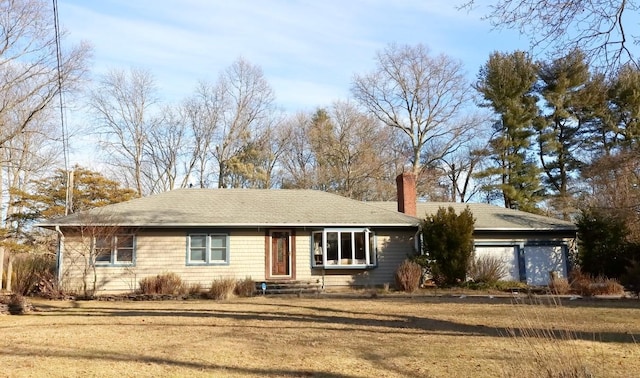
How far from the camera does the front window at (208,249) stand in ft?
67.2

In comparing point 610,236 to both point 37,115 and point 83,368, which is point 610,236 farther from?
point 37,115

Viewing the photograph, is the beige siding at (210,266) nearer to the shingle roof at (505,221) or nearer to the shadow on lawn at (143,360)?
the shingle roof at (505,221)

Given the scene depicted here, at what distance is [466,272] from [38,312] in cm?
1460


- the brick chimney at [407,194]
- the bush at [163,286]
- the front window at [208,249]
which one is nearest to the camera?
the bush at [163,286]

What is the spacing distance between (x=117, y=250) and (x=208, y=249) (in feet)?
11.1

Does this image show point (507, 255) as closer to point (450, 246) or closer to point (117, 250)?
point (450, 246)

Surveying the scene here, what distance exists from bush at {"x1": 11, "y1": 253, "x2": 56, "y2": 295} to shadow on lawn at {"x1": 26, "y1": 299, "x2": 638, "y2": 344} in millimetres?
3900

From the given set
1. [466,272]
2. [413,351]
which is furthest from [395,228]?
[413,351]

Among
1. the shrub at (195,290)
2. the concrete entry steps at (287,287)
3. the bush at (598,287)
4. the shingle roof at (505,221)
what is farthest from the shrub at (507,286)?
the shrub at (195,290)

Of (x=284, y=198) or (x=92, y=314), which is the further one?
(x=284, y=198)

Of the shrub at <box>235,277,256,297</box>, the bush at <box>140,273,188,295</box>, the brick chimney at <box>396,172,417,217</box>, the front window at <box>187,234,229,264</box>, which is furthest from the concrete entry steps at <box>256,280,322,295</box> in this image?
the brick chimney at <box>396,172,417,217</box>

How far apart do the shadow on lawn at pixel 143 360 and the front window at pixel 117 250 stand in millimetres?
12016

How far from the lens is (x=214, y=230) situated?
20688 mm

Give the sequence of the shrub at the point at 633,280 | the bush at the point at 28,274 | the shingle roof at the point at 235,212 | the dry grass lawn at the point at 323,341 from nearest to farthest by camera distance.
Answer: the dry grass lawn at the point at 323,341, the shrub at the point at 633,280, the bush at the point at 28,274, the shingle roof at the point at 235,212
